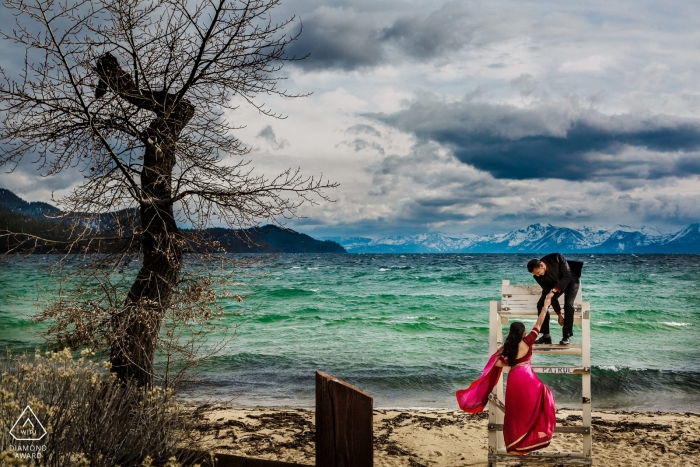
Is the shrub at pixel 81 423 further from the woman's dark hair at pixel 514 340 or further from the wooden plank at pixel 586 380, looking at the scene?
the wooden plank at pixel 586 380

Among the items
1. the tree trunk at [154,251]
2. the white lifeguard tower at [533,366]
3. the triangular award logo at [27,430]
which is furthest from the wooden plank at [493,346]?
the triangular award logo at [27,430]

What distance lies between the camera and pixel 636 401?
36.6 feet

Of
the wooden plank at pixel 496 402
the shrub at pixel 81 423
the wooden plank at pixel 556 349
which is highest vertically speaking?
the wooden plank at pixel 556 349

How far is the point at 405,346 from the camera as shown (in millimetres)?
17109

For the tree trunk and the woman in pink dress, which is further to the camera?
the tree trunk

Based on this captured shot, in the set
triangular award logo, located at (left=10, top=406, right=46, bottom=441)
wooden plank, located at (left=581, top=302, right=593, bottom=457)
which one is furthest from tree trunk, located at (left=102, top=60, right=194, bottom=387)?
wooden plank, located at (left=581, top=302, right=593, bottom=457)

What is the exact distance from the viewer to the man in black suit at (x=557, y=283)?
5930 mm

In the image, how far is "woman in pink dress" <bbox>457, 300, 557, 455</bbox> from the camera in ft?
18.7

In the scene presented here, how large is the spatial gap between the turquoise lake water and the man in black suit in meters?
2.88

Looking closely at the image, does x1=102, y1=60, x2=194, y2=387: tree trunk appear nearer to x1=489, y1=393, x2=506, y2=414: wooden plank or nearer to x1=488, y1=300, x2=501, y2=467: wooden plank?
x1=488, y1=300, x2=501, y2=467: wooden plank

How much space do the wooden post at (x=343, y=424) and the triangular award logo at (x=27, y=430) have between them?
210 cm

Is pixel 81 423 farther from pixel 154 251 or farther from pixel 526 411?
pixel 526 411

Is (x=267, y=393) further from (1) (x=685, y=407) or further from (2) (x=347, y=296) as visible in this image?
(2) (x=347, y=296)

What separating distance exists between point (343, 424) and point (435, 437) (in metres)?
5.92
